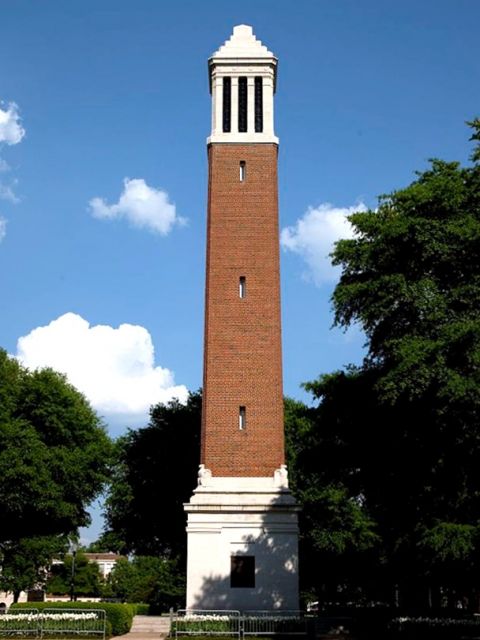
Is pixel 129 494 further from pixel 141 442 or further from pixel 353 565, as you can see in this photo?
pixel 353 565

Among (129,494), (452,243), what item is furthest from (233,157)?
(129,494)

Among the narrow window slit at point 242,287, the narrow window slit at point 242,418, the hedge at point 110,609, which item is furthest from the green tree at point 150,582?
the narrow window slit at point 242,287

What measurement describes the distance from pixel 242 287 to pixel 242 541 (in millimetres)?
10528

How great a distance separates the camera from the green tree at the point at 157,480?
50281 millimetres

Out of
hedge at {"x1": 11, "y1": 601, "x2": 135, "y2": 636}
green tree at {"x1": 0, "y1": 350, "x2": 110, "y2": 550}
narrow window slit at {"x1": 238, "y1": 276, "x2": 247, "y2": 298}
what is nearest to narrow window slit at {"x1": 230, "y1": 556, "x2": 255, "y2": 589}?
hedge at {"x1": 11, "y1": 601, "x2": 135, "y2": 636}

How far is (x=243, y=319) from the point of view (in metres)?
34.5

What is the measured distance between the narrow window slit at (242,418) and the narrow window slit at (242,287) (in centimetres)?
490

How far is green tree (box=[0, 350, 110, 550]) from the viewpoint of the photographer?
44594mm

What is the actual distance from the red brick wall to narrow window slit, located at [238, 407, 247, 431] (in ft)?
0.38

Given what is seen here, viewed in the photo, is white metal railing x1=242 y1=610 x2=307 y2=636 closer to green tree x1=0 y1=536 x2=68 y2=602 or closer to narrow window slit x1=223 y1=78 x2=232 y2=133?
narrow window slit x1=223 y1=78 x2=232 y2=133

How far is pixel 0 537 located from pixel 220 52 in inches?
1187

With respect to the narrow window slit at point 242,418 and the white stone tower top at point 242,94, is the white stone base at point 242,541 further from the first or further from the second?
the white stone tower top at point 242,94

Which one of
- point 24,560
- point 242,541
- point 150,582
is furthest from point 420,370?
point 150,582

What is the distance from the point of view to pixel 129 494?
2103 inches
